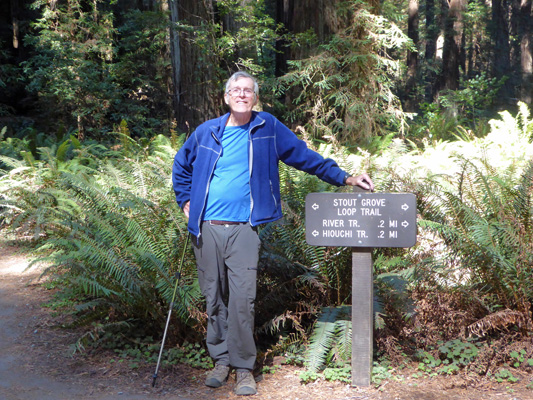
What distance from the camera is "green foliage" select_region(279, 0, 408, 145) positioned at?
1091 cm

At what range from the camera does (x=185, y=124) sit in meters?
11.1

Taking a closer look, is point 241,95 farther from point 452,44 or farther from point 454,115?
point 452,44

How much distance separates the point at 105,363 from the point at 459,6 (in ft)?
69.3

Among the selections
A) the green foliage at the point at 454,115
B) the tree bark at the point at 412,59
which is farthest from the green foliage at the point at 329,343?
the tree bark at the point at 412,59

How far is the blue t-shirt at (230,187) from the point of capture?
12.8 ft

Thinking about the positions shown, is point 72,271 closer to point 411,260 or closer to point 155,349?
point 155,349

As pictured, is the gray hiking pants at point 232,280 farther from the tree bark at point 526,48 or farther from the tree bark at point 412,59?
the tree bark at point 412,59

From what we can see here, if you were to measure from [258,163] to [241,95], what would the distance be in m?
0.50

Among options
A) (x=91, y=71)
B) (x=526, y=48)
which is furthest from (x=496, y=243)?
Answer: (x=526, y=48)

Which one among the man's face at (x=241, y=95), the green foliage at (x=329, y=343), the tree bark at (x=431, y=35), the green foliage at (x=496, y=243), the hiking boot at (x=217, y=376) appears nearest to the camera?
the man's face at (x=241, y=95)

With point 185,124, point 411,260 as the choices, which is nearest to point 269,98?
point 185,124

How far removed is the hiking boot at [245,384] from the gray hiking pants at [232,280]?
0.05 meters

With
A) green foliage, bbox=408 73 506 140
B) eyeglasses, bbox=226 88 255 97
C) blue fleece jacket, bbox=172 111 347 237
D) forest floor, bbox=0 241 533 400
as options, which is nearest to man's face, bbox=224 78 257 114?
eyeglasses, bbox=226 88 255 97

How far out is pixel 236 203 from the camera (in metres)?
3.89
